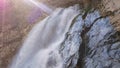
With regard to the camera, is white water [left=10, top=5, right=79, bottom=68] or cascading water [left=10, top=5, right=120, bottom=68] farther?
white water [left=10, top=5, right=79, bottom=68]

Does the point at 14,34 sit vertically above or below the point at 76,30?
above

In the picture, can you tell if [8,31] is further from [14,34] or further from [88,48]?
[88,48]

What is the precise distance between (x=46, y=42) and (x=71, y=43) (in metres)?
1.25

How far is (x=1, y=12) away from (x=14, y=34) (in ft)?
5.45

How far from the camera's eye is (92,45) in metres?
5.34

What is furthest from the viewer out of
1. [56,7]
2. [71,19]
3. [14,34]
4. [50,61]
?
[56,7]

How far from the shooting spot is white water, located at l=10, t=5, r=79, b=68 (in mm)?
6137

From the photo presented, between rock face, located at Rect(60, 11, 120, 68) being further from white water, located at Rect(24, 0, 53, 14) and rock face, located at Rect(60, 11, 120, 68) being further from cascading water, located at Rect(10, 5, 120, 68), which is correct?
white water, located at Rect(24, 0, 53, 14)

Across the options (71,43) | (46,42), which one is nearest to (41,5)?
(46,42)

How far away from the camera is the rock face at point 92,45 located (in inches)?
191

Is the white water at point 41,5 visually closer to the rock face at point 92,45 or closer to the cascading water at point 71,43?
the cascading water at point 71,43

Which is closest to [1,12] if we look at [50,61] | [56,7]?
[56,7]

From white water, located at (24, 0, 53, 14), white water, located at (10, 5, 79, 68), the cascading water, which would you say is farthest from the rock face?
white water, located at (24, 0, 53, 14)

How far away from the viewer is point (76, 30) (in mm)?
6145
